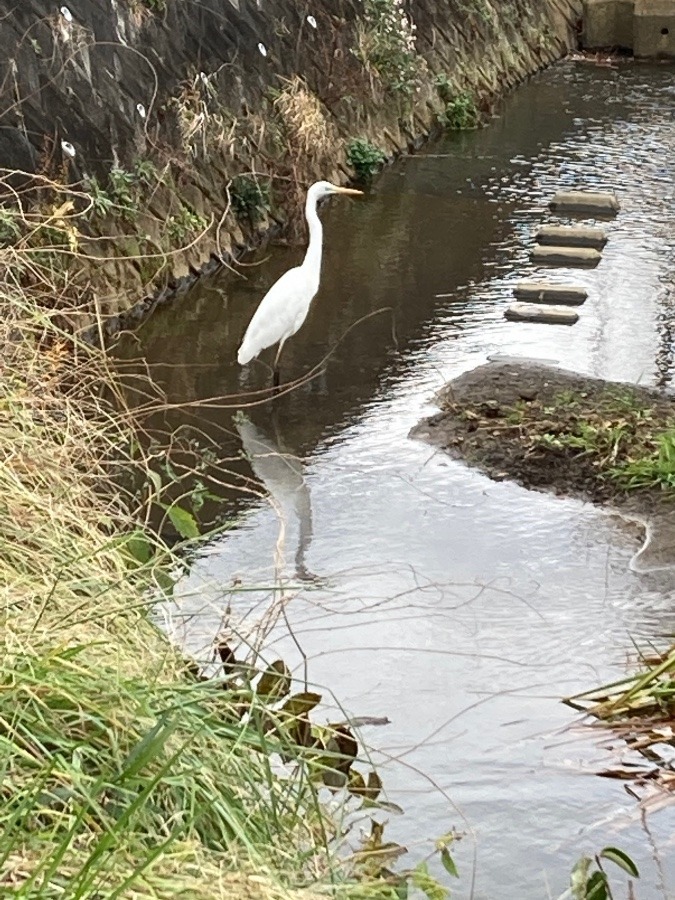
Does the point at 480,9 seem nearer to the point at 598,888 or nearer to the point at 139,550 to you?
the point at 139,550

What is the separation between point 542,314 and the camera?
9.76 metres

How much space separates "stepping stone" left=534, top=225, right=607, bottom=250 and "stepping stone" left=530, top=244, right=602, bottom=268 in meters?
0.20

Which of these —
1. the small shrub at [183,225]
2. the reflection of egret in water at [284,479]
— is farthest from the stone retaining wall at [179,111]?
the reflection of egret in water at [284,479]

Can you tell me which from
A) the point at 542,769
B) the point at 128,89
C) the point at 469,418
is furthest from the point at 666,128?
the point at 542,769

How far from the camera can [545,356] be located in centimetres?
902

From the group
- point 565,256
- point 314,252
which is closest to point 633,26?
point 565,256

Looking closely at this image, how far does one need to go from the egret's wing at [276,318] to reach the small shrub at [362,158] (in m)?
4.51

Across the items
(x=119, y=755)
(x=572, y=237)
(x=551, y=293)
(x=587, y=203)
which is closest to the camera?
(x=119, y=755)

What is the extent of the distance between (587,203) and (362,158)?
2.08m

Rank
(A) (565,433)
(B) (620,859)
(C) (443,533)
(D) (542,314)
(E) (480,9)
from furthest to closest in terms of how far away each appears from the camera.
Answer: (E) (480,9)
(D) (542,314)
(A) (565,433)
(C) (443,533)
(B) (620,859)

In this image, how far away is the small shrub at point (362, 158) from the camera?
43.0ft

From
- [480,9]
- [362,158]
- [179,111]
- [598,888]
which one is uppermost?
[179,111]

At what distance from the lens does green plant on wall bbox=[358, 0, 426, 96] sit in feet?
45.9

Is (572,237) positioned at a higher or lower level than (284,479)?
lower
